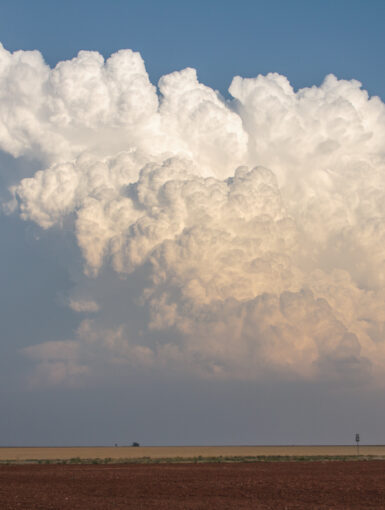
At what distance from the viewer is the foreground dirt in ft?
116

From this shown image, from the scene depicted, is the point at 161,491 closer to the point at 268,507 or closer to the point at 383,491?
the point at 268,507

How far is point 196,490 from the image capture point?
4256 cm

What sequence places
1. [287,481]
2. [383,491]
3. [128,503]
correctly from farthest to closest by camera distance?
1. [287,481]
2. [383,491]
3. [128,503]

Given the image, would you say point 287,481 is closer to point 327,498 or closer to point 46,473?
point 327,498

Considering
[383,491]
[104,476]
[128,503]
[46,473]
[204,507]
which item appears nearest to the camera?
[204,507]

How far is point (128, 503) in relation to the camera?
36.2m

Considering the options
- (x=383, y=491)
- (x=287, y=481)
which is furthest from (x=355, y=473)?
(x=383, y=491)

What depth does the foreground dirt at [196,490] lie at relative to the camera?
35.3 m

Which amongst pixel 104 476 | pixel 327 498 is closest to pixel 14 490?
pixel 104 476

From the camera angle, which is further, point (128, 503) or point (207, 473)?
point (207, 473)

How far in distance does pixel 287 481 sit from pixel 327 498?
33.9ft

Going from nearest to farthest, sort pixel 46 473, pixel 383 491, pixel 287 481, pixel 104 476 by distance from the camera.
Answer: pixel 383 491, pixel 287 481, pixel 104 476, pixel 46 473

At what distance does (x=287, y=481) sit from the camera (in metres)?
48.2

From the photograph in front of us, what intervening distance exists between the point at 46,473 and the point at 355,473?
27.5 metres
